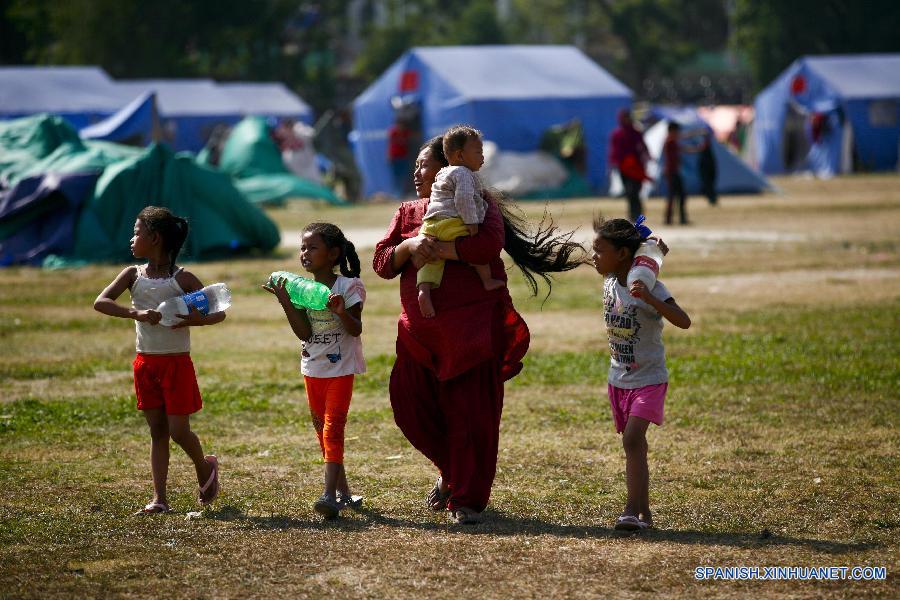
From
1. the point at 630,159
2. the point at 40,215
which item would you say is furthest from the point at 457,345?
the point at 630,159

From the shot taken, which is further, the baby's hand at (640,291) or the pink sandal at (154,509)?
the pink sandal at (154,509)

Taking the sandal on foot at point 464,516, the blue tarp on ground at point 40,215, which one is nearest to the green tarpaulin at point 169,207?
the blue tarp on ground at point 40,215

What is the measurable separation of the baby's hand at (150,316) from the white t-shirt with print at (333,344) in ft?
2.26

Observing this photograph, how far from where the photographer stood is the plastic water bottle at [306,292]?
6070 millimetres

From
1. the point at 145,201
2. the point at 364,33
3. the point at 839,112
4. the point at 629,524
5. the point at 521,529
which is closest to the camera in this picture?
the point at 629,524

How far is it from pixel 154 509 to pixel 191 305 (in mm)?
957

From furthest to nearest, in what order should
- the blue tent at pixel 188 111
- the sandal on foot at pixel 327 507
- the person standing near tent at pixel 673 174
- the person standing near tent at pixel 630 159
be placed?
the blue tent at pixel 188 111
the person standing near tent at pixel 673 174
the person standing near tent at pixel 630 159
the sandal on foot at pixel 327 507

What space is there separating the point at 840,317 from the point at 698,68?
74.4m

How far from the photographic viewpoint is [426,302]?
5938 millimetres

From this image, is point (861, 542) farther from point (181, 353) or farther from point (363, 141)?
point (363, 141)

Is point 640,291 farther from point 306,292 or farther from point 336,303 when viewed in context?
point 306,292

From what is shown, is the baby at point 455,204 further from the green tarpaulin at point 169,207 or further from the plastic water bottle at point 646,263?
the green tarpaulin at point 169,207

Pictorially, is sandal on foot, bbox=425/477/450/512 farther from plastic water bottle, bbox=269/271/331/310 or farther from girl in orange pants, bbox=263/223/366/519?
plastic water bottle, bbox=269/271/331/310

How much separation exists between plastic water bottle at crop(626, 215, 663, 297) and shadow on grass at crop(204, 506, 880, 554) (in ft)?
3.43
